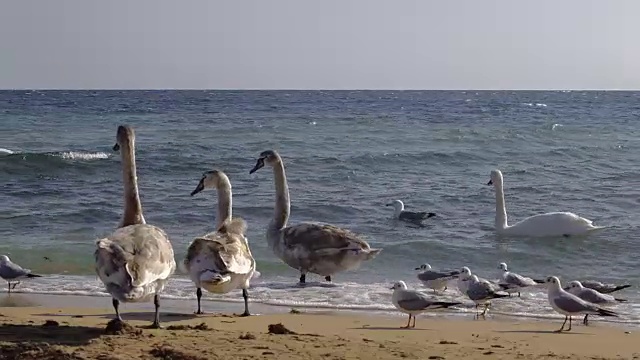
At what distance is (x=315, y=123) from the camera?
1816 inches

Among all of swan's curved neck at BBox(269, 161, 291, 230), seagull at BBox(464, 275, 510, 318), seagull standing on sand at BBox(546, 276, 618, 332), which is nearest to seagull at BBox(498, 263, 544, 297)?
seagull at BBox(464, 275, 510, 318)

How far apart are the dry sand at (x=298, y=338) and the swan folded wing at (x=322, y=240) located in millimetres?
2171

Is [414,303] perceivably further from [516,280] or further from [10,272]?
[10,272]

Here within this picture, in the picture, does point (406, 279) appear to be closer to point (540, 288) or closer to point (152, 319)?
point (540, 288)

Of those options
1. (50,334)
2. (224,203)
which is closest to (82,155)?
(224,203)

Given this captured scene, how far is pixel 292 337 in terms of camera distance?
25.1ft

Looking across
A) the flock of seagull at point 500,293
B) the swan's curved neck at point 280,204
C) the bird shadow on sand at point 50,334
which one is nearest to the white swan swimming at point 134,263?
the bird shadow on sand at point 50,334

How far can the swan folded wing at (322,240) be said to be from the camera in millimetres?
11844

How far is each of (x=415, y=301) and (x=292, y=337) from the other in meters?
1.98

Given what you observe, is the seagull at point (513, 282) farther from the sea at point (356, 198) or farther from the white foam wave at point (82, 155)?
the white foam wave at point (82, 155)

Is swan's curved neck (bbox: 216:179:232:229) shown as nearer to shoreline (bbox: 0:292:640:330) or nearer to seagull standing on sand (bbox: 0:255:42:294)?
shoreline (bbox: 0:292:640:330)

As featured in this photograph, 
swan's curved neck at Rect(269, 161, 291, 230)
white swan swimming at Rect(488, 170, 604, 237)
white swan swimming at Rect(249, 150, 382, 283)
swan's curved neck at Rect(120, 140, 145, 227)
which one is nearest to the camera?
swan's curved neck at Rect(120, 140, 145, 227)

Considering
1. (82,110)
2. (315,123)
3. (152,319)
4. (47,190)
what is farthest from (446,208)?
(82,110)

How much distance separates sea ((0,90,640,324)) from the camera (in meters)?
12.1
